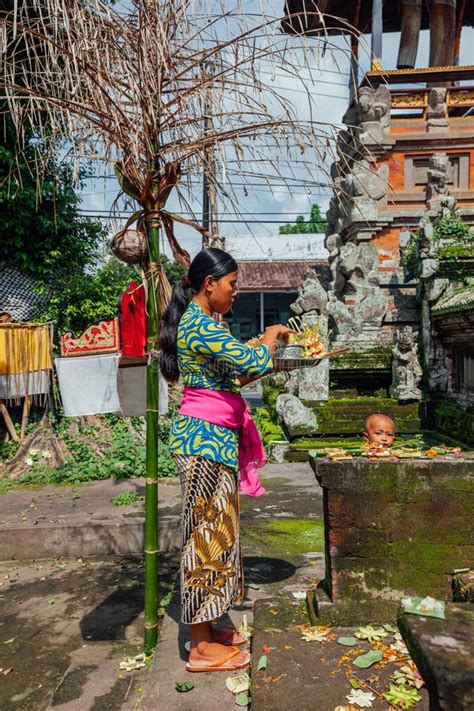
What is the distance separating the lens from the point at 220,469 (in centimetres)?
299

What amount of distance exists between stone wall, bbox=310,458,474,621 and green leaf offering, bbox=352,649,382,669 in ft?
1.10

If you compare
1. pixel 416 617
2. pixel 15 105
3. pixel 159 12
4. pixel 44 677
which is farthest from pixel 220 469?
pixel 159 12

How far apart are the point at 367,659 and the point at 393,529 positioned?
2.21ft

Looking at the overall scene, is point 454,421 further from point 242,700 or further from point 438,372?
point 242,700

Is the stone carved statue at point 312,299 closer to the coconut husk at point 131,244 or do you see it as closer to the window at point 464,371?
the window at point 464,371

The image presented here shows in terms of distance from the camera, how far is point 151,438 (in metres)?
3.27

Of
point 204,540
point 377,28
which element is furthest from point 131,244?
point 377,28

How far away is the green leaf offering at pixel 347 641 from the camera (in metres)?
2.96

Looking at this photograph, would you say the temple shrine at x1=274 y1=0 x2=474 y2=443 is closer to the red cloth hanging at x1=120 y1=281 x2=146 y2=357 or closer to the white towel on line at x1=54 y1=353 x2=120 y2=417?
the red cloth hanging at x1=120 y1=281 x2=146 y2=357

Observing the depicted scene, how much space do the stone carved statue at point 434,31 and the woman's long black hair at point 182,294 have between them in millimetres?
17538

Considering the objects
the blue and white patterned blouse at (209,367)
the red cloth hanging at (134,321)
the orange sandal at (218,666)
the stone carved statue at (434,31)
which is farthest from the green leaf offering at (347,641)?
the stone carved statue at (434,31)

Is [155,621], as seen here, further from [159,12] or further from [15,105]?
[159,12]

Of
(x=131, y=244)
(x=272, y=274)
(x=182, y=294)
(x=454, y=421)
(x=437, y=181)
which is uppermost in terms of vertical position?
(x=437, y=181)

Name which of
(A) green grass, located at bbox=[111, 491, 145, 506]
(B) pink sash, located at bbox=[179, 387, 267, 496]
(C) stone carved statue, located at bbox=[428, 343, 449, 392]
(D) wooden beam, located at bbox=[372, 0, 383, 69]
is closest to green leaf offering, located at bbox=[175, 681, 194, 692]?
(B) pink sash, located at bbox=[179, 387, 267, 496]
